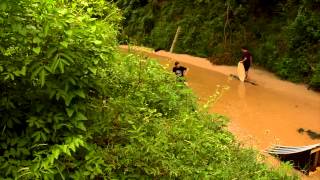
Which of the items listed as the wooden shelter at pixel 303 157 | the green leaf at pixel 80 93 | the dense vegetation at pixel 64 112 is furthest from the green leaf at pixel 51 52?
the wooden shelter at pixel 303 157

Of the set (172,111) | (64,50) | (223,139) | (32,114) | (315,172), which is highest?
(64,50)

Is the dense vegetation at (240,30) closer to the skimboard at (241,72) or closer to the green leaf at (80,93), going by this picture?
the skimboard at (241,72)

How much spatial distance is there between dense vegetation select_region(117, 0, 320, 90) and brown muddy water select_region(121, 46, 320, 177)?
0.84m

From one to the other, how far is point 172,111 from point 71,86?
2509 millimetres

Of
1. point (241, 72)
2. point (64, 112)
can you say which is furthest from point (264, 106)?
point (64, 112)

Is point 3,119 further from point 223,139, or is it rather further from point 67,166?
point 223,139

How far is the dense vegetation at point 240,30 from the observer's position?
1588 centimetres

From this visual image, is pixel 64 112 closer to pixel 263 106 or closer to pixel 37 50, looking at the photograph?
pixel 37 50

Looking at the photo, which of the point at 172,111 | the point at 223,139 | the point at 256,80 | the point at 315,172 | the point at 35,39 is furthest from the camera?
the point at 256,80

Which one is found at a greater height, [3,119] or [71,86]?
[71,86]

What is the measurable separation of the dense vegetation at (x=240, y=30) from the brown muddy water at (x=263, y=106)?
2.77 feet

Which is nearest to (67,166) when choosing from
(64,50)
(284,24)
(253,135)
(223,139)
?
(64,50)

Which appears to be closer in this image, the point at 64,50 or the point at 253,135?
the point at 64,50

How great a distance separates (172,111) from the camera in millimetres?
5492
